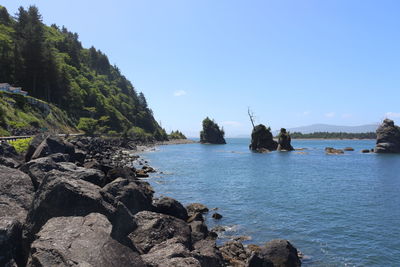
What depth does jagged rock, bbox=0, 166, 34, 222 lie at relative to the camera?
1141 centimetres

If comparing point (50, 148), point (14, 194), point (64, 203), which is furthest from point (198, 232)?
point (50, 148)

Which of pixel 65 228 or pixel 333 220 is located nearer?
pixel 65 228

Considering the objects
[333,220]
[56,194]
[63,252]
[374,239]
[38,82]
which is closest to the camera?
[63,252]

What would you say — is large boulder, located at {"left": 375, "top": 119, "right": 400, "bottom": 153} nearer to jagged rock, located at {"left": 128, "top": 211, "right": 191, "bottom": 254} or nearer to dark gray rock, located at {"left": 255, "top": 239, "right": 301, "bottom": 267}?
dark gray rock, located at {"left": 255, "top": 239, "right": 301, "bottom": 267}

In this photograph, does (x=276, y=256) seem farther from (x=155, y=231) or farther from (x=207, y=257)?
(x=155, y=231)

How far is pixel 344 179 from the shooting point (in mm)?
48375

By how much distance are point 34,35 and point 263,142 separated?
9066 centimetres

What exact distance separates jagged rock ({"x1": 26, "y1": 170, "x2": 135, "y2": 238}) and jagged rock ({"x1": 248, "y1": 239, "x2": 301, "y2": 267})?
24.6 ft

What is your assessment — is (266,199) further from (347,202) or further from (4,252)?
(4,252)

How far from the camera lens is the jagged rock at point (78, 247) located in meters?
7.28

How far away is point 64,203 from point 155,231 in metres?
4.56

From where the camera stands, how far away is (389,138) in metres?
105

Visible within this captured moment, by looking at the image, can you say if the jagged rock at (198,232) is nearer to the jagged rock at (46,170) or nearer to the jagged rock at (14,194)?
the jagged rock at (46,170)

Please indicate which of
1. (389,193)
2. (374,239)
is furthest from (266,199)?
(389,193)
